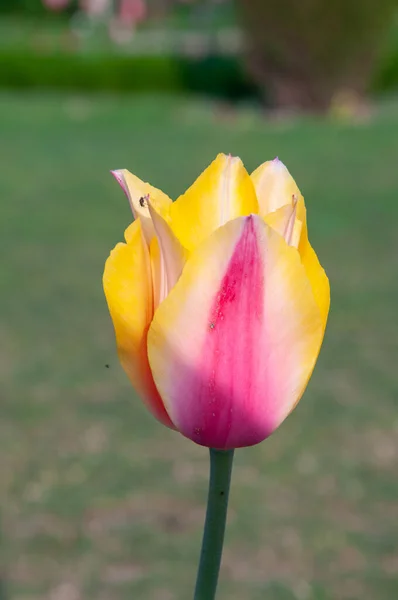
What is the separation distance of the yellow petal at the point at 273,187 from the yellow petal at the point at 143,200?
0.32 ft

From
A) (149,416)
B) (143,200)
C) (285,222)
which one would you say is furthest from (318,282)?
(149,416)

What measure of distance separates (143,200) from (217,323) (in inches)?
5.5

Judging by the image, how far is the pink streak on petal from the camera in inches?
31.4

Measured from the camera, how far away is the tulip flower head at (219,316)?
2.56 feet

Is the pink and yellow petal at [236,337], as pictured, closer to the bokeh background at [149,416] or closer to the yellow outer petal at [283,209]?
the yellow outer petal at [283,209]

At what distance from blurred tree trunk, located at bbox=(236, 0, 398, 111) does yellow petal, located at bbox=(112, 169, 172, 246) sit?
12195mm

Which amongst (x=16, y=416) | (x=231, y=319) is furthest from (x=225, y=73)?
(x=231, y=319)

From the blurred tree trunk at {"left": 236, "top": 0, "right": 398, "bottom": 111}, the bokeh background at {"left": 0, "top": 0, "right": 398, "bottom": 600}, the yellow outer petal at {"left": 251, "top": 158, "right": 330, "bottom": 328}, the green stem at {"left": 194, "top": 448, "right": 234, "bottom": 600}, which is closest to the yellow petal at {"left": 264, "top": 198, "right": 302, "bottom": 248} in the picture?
the yellow outer petal at {"left": 251, "top": 158, "right": 330, "bottom": 328}

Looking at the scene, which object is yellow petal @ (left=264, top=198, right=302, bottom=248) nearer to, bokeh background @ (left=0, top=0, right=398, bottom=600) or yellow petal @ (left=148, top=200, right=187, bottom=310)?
yellow petal @ (left=148, top=200, right=187, bottom=310)

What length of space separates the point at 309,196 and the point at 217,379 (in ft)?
26.4

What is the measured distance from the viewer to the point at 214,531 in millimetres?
780

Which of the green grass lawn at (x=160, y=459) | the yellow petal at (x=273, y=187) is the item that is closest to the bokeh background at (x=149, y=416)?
the green grass lawn at (x=160, y=459)

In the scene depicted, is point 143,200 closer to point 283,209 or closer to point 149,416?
point 283,209

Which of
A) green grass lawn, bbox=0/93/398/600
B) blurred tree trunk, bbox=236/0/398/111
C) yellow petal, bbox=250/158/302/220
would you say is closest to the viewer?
yellow petal, bbox=250/158/302/220
